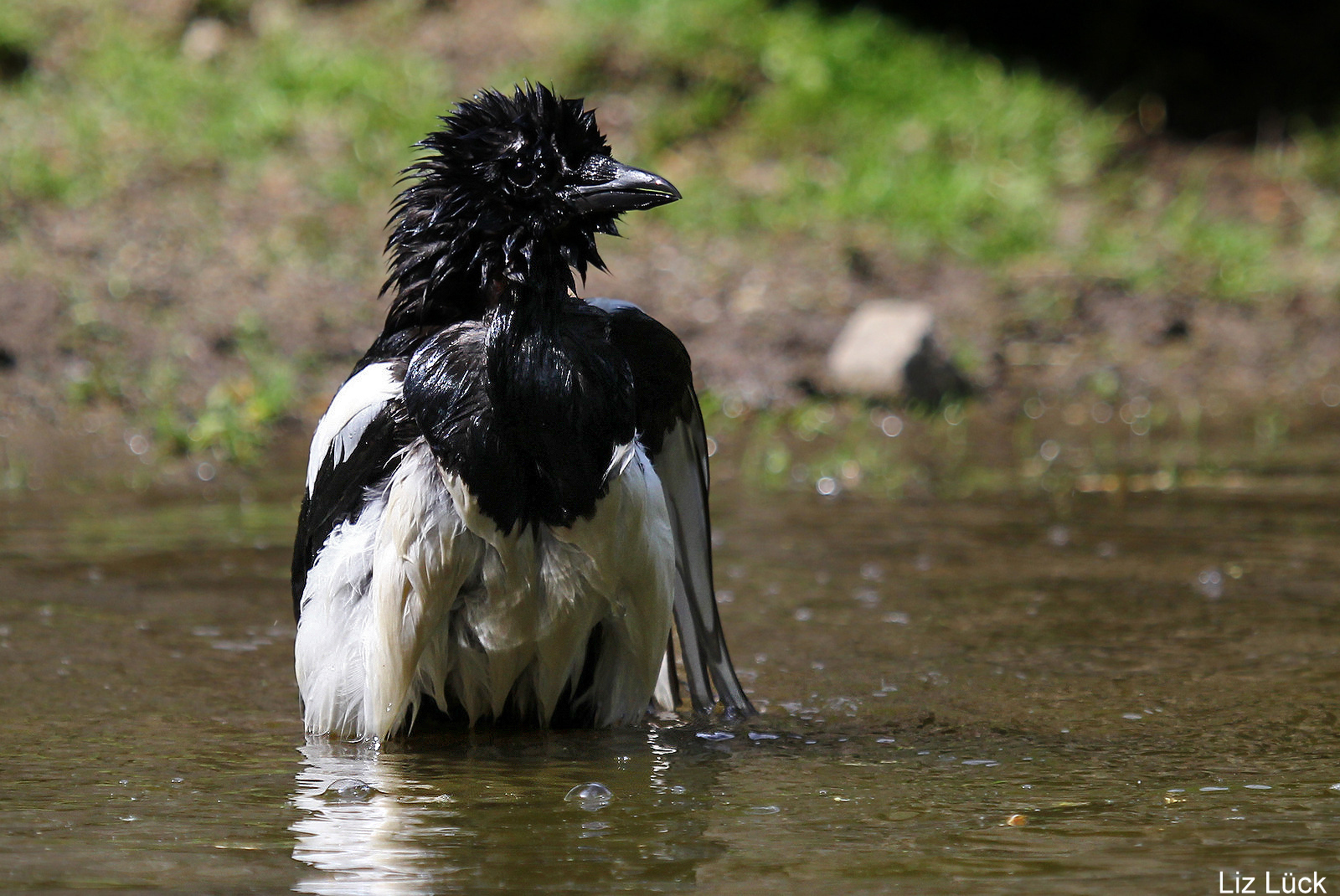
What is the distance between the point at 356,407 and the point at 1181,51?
31.1ft

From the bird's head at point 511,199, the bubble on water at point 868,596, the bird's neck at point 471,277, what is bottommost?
the bubble on water at point 868,596

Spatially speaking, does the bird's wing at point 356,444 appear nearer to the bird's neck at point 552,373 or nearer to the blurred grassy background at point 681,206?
the bird's neck at point 552,373

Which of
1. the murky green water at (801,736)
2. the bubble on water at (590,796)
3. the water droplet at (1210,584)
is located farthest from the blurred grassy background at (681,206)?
the bubble on water at (590,796)

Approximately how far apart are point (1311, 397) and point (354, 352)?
4.33 m

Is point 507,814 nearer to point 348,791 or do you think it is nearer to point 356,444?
point 348,791

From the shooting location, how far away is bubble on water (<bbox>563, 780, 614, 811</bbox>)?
2832mm

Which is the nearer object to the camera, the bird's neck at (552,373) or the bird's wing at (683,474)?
the bird's neck at (552,373)

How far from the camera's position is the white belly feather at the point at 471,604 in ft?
10.4

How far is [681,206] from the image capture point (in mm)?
9047

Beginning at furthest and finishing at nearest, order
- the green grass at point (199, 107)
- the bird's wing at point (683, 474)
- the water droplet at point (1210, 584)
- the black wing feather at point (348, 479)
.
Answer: the green grass at point (199, 107), the water droplet at point (1210, 584), the bird's wing at point (683, 474), the black wing feather at point (348, 479)

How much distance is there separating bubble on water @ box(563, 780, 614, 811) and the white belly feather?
450 mm

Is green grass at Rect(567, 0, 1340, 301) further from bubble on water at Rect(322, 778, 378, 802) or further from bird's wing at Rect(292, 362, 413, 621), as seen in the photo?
bubble on water at Rect(322, 778, 378, 802)

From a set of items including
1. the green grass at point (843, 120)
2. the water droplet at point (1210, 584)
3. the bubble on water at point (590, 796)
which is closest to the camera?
the bubble on water at point (590, 796)

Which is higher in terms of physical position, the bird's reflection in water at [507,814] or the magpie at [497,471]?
the magpie at [497,471]
